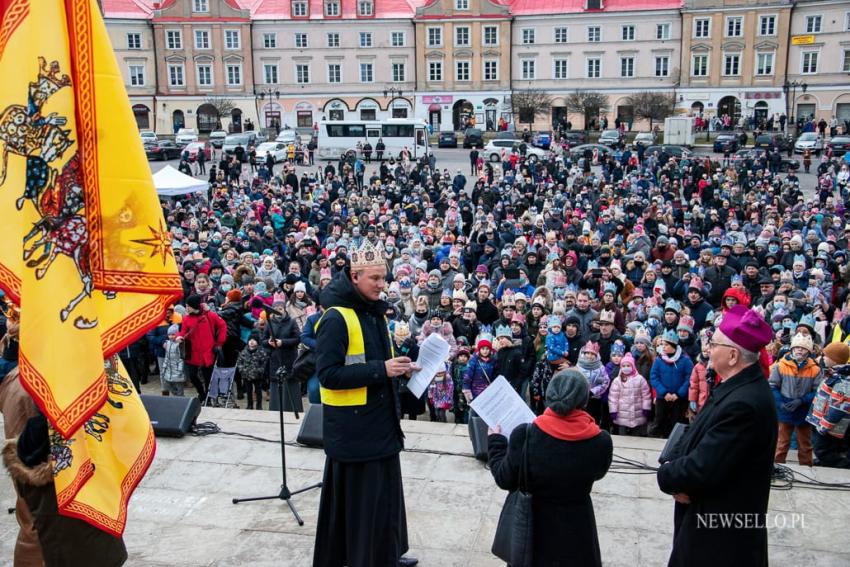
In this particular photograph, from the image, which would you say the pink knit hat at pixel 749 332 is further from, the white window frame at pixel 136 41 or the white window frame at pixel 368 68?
the white window frame at pixel 136 41

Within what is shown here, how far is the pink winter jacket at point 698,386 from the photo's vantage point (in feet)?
27.3

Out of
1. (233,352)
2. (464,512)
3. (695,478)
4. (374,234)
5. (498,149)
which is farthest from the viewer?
(498,149)

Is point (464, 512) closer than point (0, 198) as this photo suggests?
No

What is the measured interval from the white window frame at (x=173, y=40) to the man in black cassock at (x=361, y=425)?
5977 cm

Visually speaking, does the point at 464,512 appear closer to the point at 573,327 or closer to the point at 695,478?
the point at 695,478

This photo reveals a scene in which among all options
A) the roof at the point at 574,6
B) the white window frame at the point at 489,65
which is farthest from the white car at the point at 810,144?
the white window frame at the point at 489,65

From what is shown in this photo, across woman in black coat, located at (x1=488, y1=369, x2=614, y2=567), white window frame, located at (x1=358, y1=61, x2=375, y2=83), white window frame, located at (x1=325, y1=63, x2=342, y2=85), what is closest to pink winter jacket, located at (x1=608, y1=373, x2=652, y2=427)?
woman in black coat, located at (x1=488, y1=369, x2=614, y2=567)

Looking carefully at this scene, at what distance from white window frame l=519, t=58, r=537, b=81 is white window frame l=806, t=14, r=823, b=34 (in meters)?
18.4

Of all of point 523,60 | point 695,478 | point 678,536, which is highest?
point 523,60

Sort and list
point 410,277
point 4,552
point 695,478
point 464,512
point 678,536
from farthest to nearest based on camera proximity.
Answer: point 410,277
point 464,512
point 4,552
point 678,536
point 695,478

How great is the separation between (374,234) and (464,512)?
1185cm

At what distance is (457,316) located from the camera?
432 inches

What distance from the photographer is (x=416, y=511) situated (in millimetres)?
6059

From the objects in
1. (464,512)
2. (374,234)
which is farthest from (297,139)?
(464,512)
